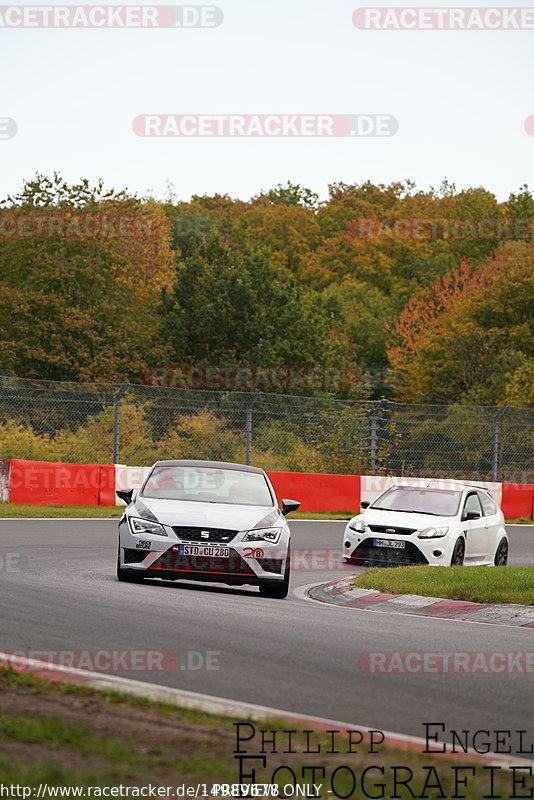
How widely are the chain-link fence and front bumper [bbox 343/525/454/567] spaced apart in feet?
28.7

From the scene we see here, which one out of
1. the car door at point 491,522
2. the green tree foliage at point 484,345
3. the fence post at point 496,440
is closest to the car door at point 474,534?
the car door at point 491,522

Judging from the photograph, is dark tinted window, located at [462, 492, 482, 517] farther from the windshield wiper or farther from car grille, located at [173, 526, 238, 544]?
car grille, located at [173, 526, 238, 544]

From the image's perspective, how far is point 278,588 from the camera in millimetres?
13938

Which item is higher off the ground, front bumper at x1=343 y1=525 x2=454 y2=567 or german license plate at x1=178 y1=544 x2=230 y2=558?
german license plate at x1=178 y1=544 x2=230 y2=558

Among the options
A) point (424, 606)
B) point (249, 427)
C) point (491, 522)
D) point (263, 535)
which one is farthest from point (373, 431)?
point (263, 535)

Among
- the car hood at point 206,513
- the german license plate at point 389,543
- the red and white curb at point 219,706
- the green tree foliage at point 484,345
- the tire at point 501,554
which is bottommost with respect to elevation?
the tire at point 501,554

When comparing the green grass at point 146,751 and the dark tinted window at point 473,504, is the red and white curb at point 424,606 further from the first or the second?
the green grass at point 146,751

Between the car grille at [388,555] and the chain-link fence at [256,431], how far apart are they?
893cm

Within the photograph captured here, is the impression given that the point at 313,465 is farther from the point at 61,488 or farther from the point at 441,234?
the point at 441,234

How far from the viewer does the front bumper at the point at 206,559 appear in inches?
528

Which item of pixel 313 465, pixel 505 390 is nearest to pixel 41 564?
pixel 313 465

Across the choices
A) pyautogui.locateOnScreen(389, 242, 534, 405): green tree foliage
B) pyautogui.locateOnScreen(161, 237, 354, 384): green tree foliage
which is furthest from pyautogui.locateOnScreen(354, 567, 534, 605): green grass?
pyautogui.locateOnScreen(161, 237, 354, 384): green tree foliage

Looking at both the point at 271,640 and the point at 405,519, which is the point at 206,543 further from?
the point at 405,519

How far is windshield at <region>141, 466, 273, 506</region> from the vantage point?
14594 millimetres
